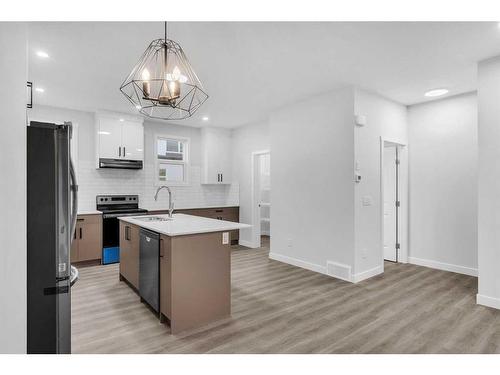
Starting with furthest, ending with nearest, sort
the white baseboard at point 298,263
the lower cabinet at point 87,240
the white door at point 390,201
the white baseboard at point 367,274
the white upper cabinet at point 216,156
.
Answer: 1. the white upper cabinet at point 216,156
2. the white door at point 390,201
3. the lower cabinet at point 87,240
4. the white baseboard at point 298,263
5. the white baseboard at point 367,274

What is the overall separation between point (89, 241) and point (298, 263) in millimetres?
3378

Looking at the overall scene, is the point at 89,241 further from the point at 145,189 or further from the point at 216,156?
the point at 216,156

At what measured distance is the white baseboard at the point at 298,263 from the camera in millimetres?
4300

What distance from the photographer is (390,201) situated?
5.01m

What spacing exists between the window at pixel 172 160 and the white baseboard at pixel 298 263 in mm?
2650

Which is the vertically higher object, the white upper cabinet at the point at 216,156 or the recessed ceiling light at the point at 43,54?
the recessed ceiling light at the point at 43,54


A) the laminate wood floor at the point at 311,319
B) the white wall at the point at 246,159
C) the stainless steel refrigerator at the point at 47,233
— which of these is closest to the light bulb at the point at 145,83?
the stainless steel refrigerator at the point at 47,233

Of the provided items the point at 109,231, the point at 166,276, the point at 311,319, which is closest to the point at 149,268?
the point at 166,276

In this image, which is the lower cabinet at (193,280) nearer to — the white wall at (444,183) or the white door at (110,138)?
the white door at (110,138)

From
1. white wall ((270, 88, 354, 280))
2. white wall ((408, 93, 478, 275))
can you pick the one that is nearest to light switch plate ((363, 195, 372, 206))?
white wall ((270, 88, 354, 280))

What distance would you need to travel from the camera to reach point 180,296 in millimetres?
2561
